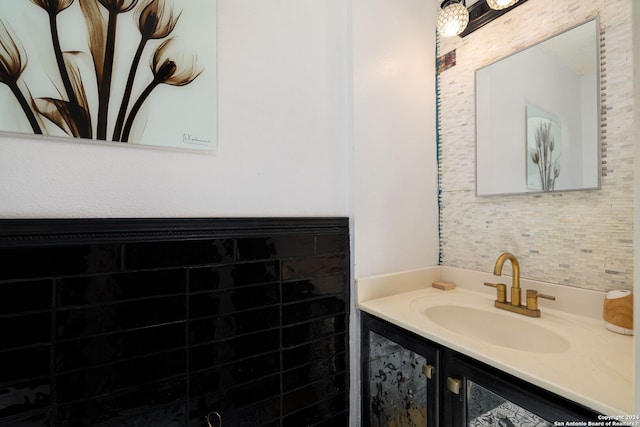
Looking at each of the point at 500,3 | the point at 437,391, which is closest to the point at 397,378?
the point at 437,391

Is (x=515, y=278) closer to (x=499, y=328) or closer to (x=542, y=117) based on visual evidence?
(x=499, y=328)

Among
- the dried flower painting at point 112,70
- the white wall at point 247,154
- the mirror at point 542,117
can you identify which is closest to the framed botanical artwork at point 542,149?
the mirror at point 542,117

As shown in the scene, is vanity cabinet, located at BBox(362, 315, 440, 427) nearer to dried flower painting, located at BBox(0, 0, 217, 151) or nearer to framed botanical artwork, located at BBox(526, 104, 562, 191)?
framed botanical artwork, located at BBox(526, 104, 562, 191)

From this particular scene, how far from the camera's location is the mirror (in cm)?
103

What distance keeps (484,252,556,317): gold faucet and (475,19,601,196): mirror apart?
32 centimetres

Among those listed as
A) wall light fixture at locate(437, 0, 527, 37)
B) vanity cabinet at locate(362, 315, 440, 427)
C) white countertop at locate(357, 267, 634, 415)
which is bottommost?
vanity cabinet at locate(362, 315, 440, 427)

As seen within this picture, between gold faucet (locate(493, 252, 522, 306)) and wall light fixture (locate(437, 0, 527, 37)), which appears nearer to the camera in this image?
gold faucet (locate(493, 252, 522, 306))

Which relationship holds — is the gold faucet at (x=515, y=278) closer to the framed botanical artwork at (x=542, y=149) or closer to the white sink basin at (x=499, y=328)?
the white sink basin at (x=499, y=328)

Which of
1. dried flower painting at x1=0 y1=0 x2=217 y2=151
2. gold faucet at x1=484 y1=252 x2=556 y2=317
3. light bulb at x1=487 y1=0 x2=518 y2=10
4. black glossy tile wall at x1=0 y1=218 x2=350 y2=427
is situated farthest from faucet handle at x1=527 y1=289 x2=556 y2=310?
dried flower painting at x1=0 y1=0 x2=217 y2=151

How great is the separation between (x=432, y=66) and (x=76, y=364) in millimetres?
1955

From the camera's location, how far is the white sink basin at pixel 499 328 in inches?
38.5

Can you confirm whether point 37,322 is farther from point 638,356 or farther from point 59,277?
point 638,356

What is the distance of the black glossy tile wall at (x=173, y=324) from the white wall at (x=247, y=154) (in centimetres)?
7
